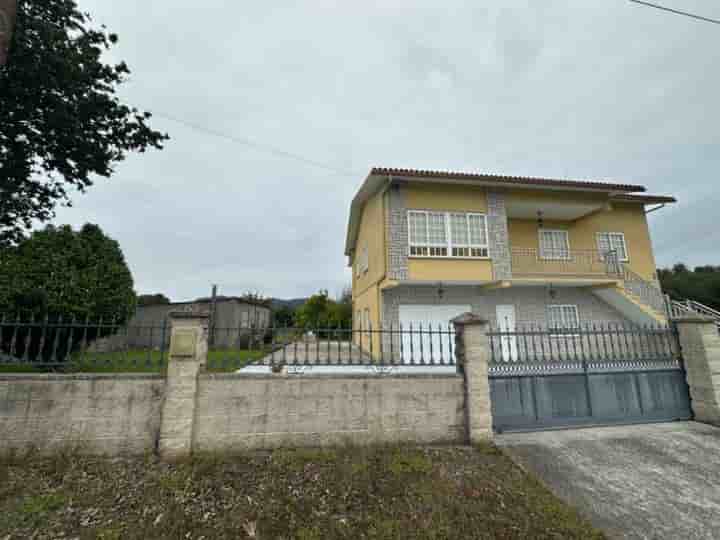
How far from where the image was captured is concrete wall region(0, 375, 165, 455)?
12.4 feet

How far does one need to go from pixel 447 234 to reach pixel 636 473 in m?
8.27

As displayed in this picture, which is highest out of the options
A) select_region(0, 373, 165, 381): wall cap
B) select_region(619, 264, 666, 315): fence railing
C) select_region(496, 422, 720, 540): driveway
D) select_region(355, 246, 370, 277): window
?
select_region(355, 246, 370, 277): window

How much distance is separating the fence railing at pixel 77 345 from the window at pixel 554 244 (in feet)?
48.8

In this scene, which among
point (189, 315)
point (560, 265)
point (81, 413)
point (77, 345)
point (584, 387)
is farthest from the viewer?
point (560, 265)

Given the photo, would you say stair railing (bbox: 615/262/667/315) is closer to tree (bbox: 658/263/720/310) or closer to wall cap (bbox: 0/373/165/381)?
wall cap (bbox: 0/373/165/381)

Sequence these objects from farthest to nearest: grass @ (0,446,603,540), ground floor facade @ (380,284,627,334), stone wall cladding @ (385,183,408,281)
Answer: ground floor facade @ (380,284,627,334) < stone wall cladding @ (385,183,408,281) < grass @ (0,446,603,540)

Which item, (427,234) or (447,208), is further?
(447,208)

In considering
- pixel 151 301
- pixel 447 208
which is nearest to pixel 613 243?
pixel 447 208

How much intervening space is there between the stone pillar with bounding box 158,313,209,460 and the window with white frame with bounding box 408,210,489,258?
26.2 feet

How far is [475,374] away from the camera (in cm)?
450

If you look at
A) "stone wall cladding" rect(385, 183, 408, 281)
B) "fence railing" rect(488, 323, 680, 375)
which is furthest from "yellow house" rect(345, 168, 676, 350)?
"fence railing" rect(488, 323, 680, 375)

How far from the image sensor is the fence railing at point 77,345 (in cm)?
393

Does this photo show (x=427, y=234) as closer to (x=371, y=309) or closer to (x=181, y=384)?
(x=371, y=309)

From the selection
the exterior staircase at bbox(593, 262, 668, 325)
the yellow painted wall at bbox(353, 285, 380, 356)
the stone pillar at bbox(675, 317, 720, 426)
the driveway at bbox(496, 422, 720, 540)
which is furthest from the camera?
the yellow painted wall at bbox(353, 285, 380, 356)
